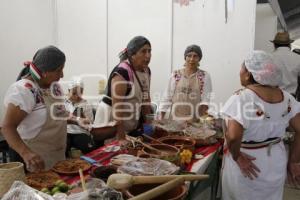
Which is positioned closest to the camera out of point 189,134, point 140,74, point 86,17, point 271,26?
point 189,134

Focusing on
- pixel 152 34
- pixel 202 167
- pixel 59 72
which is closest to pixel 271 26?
pixel 152 34


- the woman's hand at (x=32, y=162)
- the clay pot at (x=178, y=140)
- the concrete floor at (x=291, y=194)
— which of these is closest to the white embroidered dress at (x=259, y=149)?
the clay pot at (x=178, y=140)

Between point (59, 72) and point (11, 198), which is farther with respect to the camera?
point (59, 72)

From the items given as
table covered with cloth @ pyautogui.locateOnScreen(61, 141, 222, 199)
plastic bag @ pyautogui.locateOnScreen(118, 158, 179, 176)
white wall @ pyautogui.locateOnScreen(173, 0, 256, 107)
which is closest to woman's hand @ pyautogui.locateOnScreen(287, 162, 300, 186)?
table covered with cloth @ pyautogui.locateOnScreen(61, 141, 222, 199)

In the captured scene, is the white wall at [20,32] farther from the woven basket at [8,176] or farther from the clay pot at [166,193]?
the clay pot at [166,193]

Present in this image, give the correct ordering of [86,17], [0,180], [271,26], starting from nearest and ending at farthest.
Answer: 1. [0,180]
2. [271,26]
3. [86,17]

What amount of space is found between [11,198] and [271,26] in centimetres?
355

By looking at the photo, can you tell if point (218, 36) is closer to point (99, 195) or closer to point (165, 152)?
point (165, 152)

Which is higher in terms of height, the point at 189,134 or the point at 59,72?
the point at 59,72

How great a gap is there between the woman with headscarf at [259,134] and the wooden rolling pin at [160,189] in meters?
0.55

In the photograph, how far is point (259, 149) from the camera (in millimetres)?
1866

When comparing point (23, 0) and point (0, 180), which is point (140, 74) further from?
point (23, 0)

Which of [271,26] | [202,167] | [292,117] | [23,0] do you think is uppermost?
[23,0]

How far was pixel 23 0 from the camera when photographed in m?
4.34
